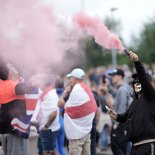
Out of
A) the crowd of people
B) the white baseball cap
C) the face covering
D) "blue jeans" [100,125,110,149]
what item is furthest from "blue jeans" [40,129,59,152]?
"blue jeans" [100,125,110,149]

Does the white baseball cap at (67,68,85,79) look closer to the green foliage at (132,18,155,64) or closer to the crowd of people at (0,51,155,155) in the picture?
the crowd of people at (0,51,155,155)

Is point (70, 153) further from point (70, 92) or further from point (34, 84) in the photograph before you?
point (34, 84)

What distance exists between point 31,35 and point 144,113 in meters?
1.89

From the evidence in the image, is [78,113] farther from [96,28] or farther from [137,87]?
[137,87]

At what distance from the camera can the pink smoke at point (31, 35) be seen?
22.9 feet

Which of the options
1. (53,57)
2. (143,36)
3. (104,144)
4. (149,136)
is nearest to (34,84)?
(53,57)

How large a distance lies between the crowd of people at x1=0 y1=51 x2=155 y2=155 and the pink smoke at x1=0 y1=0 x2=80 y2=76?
373mm

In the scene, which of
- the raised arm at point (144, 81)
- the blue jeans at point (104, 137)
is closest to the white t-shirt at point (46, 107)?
the raised arm at point (144, 81)

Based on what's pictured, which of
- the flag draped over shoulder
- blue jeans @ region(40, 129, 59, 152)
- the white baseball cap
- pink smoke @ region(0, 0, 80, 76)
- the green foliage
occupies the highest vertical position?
the green foliage

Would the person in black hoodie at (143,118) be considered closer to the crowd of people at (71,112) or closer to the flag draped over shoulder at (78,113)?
the crowd of people at (71,112)

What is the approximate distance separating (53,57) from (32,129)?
2.67 metres

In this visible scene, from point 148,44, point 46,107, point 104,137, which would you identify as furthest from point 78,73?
point 148,44

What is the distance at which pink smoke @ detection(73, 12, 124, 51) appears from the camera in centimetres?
767

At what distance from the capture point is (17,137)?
802 cm
